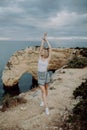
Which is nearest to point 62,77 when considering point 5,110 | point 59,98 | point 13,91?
point 59,98

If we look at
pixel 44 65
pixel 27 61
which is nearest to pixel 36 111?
pixel 44 65

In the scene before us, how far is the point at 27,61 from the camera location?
4291cm

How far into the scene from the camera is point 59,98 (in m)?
15.2

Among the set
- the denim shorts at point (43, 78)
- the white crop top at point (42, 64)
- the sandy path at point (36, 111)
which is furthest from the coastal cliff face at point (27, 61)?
the white crop top at point (42, 64)

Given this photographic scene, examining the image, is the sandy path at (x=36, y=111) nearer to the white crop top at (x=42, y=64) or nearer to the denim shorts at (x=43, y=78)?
Answer: the denim shorts at (x=43, y=78)

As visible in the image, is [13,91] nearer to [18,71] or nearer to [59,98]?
[18,71]

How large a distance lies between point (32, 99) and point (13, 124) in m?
3.47

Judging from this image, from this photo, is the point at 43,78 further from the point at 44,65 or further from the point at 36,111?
the point at 36,111

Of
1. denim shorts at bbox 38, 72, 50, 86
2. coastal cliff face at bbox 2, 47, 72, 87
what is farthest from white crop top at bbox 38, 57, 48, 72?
coastal cliff face at bbox 2, 47, 72, 87

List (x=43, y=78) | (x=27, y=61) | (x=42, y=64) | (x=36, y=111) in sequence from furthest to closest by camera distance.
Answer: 1. (x=27, y=61)
2. (x=36, y=111)
3. (x=43, y=78)
4. (x=42, y=64)

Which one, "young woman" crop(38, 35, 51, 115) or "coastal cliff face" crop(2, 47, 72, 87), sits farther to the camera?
"coastal cliff face" crop(2, 47, 72, 87)

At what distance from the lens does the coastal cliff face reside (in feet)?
139

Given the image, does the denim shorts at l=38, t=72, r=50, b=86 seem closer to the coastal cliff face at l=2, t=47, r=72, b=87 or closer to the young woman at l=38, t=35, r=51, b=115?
the young woman at l=38, t=35, r=51, b=115

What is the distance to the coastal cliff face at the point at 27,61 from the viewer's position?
139ft
